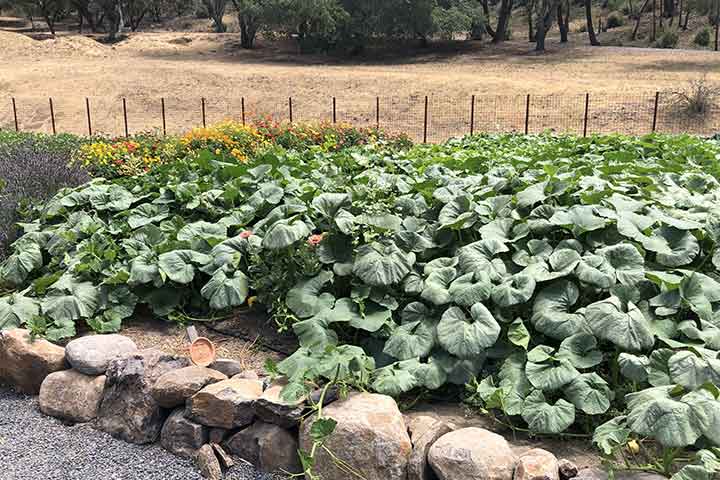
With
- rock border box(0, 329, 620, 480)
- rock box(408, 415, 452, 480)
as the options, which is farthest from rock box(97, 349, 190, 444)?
rock box(408, 415, 452, 480)

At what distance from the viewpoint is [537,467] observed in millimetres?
2689

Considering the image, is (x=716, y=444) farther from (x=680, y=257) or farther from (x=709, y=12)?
(x=709, y=12)

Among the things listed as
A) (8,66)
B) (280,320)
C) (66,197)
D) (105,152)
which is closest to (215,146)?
(105,152)

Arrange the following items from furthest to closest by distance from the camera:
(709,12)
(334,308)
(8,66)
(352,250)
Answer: (709,12) < (8,66) < (352,250) < (334,308)

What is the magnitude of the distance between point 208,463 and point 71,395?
3.38 feet

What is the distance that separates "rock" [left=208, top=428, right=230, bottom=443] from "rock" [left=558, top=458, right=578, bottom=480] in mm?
1555

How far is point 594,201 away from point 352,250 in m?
1.38

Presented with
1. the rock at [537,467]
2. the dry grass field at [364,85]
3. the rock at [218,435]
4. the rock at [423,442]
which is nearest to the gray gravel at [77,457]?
the rock at [218,435]

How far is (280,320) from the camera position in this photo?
398 cm

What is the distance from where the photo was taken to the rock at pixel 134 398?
357 cm

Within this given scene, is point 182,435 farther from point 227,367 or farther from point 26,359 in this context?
point 26,359

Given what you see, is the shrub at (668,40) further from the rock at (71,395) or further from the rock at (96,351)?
the rock at (71,395)

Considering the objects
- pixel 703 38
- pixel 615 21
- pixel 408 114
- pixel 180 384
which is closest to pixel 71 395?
pixel 180 384

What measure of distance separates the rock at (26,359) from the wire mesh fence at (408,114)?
14733 millimetres
